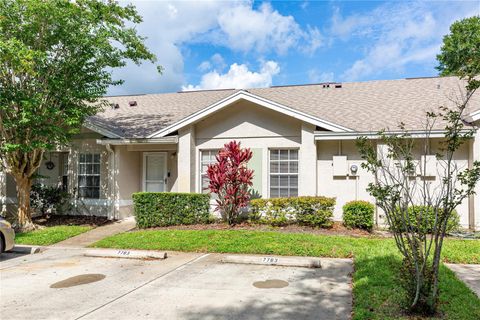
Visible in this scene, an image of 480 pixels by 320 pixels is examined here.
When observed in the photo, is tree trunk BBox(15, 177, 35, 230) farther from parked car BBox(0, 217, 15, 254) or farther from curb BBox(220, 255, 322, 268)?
curb BBox(220, 255, 322, 268)

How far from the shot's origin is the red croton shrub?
459 inches

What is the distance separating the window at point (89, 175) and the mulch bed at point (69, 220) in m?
0.94

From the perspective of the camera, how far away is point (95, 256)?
8828 mm

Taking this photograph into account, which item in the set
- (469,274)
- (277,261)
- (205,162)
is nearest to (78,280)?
(277,261)

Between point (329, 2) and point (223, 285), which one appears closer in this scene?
point (223, 285)

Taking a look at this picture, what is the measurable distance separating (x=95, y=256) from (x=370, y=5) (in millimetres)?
12142

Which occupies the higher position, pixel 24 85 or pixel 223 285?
pixel 24 85

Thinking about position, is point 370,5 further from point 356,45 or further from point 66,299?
point 66,299

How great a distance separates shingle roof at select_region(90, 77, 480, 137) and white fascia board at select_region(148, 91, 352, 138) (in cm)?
51

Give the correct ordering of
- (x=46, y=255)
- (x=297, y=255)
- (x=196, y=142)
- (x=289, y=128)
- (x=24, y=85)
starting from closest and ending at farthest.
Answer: (x=297, y=255) < (x=46, y=255) < (x=24, y=85) < (x=289, y=128) < (x=196, y=142)

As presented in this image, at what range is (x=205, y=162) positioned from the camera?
13.6m

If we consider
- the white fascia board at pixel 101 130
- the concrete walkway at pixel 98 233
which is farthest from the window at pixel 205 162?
the white fascia board at pixel 101 130

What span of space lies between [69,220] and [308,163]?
363 inches

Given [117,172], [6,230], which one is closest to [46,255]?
[6,230]
